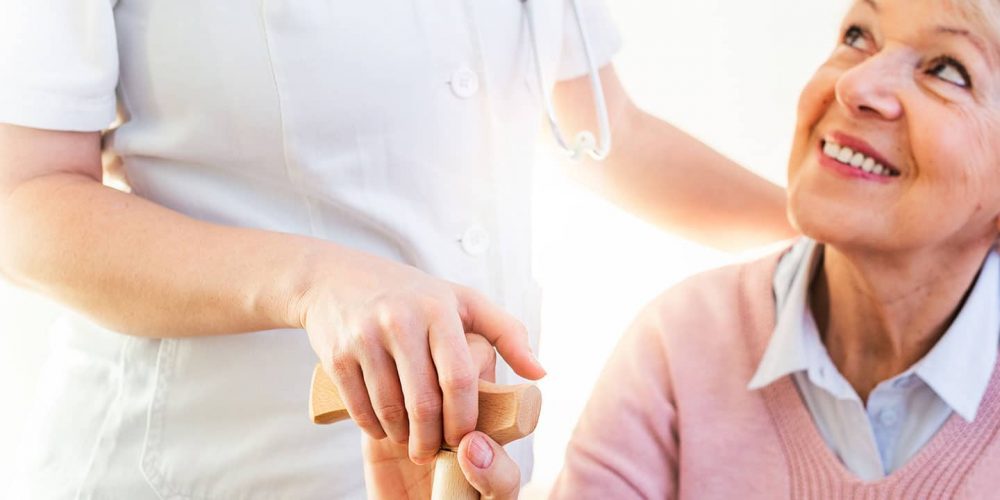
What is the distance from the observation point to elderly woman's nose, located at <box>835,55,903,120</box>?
1.03m

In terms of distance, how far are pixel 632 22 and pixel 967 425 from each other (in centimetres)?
72

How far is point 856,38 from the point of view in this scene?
1.10m

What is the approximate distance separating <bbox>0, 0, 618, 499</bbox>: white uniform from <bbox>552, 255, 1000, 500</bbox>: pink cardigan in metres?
0.20

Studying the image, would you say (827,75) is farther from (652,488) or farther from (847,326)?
(652,488)

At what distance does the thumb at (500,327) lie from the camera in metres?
0.77

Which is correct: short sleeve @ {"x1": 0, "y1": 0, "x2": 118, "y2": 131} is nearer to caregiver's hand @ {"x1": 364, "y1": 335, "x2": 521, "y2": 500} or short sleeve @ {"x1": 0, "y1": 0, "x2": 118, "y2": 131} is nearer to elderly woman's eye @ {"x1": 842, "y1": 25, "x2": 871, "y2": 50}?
caregiver's hand @ {"x1": 364, "y1": 335, "x2": 521, "y2": 500}

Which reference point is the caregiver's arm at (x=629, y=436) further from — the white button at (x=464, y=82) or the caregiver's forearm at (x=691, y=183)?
the white button at (x=464, y=82)

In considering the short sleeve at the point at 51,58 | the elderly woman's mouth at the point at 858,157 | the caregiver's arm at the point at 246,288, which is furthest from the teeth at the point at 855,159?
the short sleeve at the point at 51,58

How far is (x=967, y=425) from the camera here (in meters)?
1.07

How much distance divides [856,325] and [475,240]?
42 cm

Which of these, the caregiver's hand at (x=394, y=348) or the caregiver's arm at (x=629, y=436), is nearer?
the caregiver's hand at (x=394, y=348)

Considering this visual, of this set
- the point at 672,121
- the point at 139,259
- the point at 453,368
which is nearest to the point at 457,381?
the point at 453,368

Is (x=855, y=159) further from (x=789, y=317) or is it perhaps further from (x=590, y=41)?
(x=590, y=41)

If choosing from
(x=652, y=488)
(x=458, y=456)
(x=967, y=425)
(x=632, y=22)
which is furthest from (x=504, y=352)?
(x=632, y=22)
